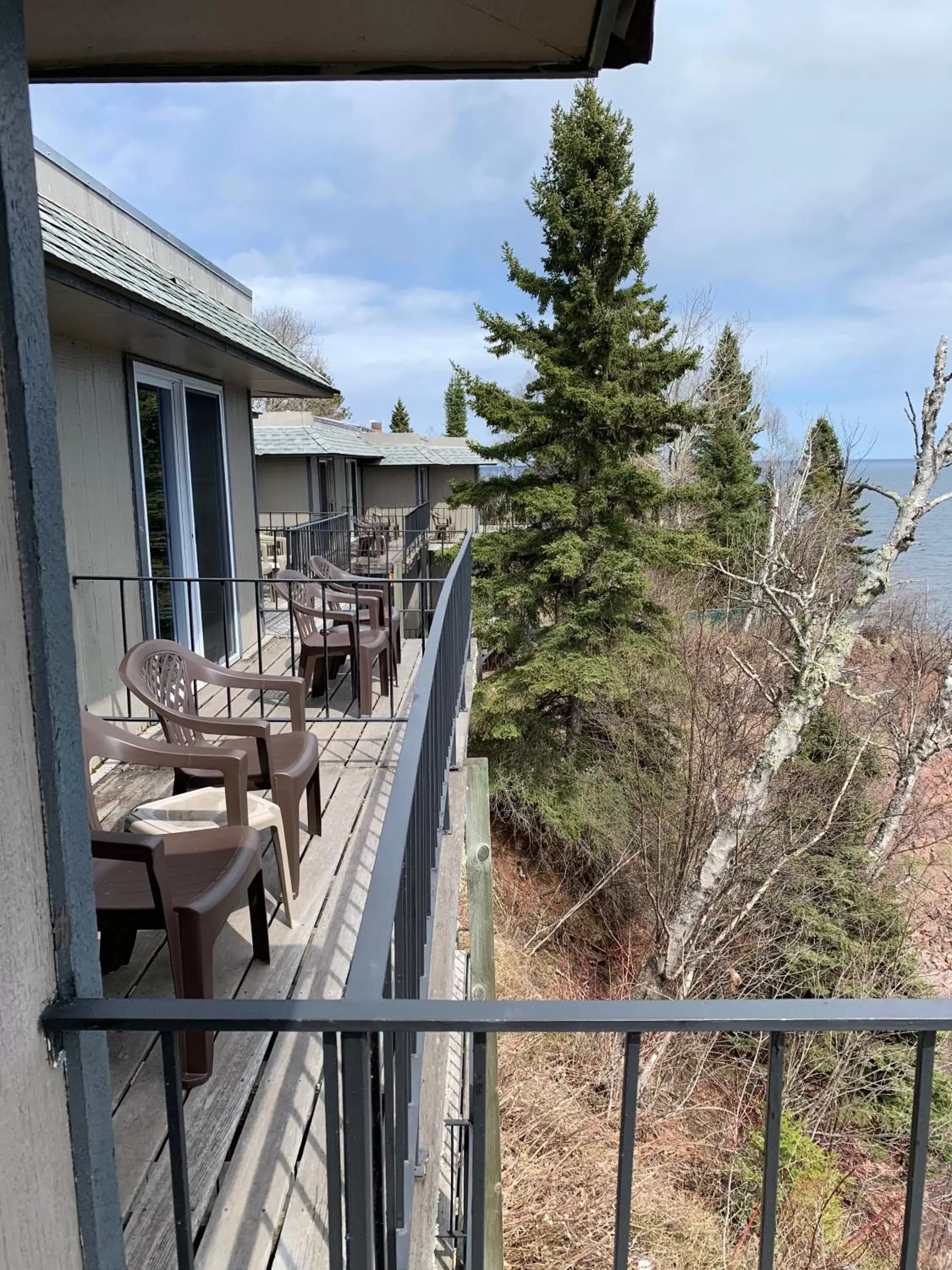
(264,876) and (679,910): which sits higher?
(264,876)

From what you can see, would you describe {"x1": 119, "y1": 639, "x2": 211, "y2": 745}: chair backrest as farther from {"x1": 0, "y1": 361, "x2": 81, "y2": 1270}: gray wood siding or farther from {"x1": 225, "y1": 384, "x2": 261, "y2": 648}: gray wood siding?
{"x1": 225, "y1": 384, "x2": 261, "y2": 648}: gray wood siding

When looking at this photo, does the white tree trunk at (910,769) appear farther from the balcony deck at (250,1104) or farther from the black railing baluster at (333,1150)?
the black railing baluster at (333,1150)

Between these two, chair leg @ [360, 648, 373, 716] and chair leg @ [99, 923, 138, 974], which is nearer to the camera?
chair leg @ [99, 923, 138, 974]

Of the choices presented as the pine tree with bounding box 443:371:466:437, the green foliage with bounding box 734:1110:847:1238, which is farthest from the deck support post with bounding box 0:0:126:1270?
the pine tree with bounding box 443:371:466:437

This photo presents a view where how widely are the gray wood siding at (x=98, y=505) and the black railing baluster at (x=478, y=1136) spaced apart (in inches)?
160

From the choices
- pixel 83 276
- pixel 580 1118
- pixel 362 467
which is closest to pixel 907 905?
pixel 580 1118

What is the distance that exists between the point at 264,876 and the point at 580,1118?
667 centimetres

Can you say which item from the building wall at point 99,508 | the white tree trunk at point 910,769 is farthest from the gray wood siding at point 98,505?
the white tree trunk at point 910,769

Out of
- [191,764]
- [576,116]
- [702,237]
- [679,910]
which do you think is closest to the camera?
[191,764]

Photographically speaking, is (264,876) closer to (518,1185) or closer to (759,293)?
(518,1185)

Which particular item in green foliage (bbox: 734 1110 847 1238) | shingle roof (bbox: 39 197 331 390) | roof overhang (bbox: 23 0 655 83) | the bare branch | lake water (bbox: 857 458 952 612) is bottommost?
green foliage (bbox: 734 1110 847 1238)

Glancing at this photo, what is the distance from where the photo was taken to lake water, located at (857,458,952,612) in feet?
84.0

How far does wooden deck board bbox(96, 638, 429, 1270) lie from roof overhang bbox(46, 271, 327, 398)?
2554 mm

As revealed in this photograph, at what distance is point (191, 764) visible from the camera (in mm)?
2982
